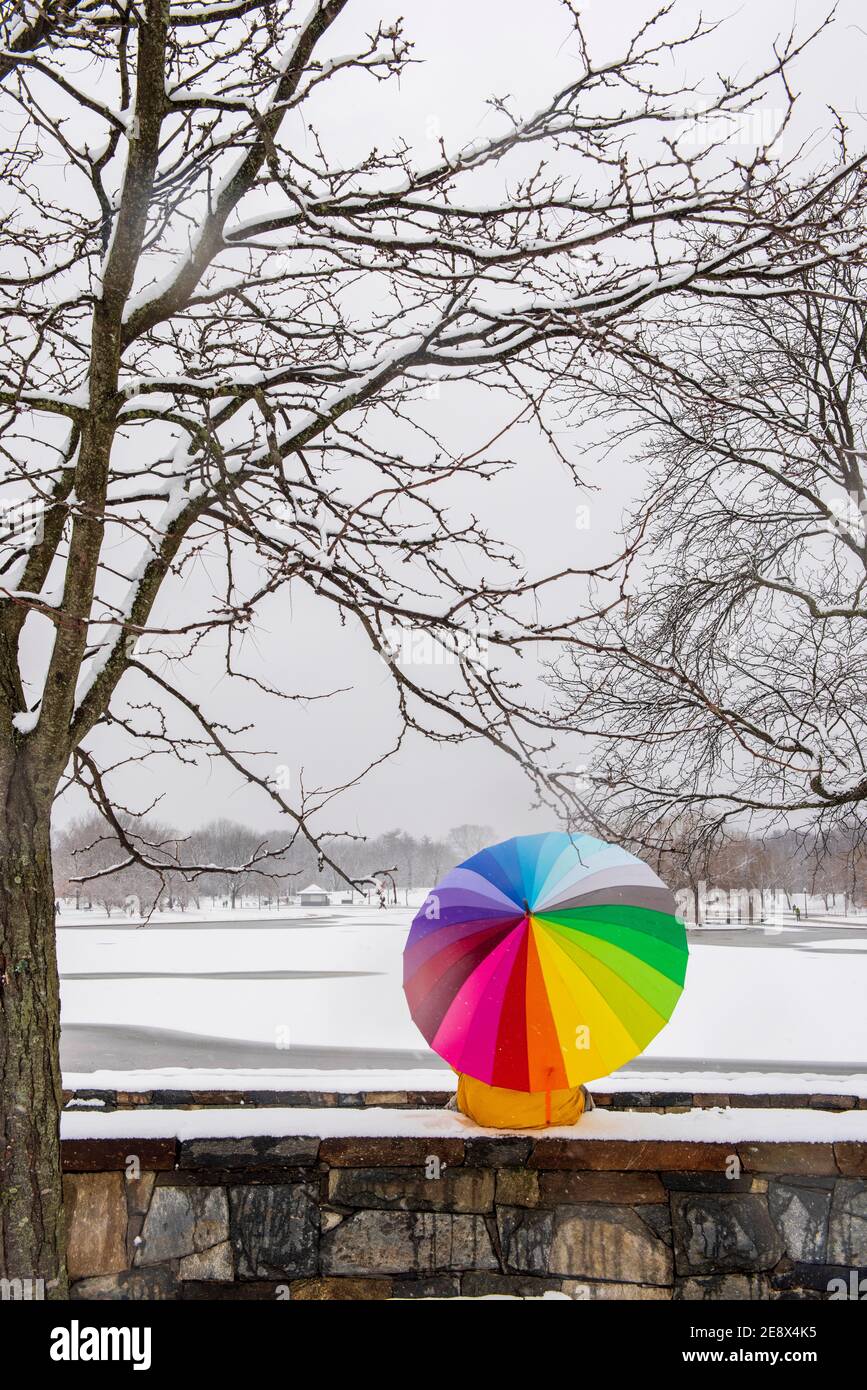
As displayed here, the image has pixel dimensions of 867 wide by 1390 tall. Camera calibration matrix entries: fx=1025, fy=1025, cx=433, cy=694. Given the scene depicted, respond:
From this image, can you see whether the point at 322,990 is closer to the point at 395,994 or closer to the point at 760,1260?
the point at 395,994

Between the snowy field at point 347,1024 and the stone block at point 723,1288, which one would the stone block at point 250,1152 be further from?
the stone block at point 723,1288

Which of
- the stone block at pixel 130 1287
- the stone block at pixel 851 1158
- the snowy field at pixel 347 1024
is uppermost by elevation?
the stone block at pixel 851 1158

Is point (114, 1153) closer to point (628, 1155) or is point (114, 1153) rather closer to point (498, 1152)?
point (498, 1152)

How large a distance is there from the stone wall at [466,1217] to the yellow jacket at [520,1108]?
0.43 feet

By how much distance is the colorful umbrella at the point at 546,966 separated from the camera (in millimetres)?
3873

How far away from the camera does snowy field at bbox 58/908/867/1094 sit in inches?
234

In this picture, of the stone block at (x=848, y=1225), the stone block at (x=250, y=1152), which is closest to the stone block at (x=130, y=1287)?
the stone block at (x=250, y=1152)

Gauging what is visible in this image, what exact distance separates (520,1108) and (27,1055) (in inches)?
72.9

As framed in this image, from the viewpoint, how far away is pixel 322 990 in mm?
20672

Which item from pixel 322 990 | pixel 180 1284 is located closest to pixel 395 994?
pixel 322 990

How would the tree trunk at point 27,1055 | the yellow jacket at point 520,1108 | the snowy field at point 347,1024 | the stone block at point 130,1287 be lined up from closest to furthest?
the tree trunk at point 27,1055 < the stone block at point 130,1287 < the yellow jacket at point 520,1108 < the snowy field at point 347,1024

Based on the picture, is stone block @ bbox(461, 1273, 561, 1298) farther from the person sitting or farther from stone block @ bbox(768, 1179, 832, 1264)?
stone block @ bbox(768, 1179, 832, 1264)

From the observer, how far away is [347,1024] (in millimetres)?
16391
